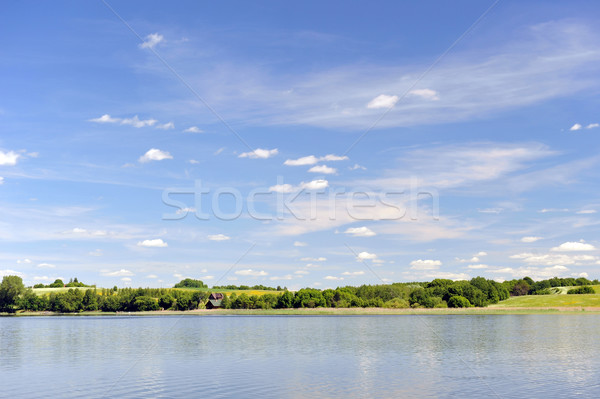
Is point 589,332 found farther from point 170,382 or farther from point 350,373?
point 170,382

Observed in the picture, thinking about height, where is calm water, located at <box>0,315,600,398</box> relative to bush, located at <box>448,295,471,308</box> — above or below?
above

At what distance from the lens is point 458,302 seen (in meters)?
193

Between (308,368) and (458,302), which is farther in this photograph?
(458,302)

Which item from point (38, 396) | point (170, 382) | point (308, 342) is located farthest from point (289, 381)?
point (308, 342)

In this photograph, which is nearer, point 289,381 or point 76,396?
point 76,396

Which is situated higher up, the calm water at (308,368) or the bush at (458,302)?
the calm water at (308,368)

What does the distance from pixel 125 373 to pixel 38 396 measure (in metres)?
10.4

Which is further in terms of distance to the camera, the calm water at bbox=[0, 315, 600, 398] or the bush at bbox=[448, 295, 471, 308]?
the bush at bbox=[448, 295, 471, 308]

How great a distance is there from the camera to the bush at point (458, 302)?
193 meters

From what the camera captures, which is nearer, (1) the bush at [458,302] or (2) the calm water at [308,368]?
(2) the calm water at [308,368]

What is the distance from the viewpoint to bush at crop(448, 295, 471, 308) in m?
193

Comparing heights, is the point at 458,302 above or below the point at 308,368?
below

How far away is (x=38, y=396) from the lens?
1553 inches

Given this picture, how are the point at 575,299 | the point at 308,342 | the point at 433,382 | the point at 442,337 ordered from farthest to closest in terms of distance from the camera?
the point at 575,299 → the point at 442,337 → the point at 308,342 → the point at 433,382
